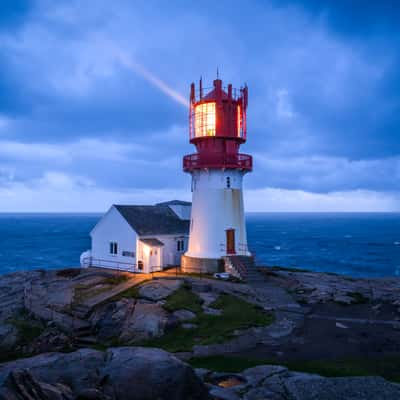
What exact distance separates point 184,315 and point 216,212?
37.7ft

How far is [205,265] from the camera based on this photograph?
31797 millimetres

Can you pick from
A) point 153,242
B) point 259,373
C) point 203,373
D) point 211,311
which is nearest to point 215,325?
point 211,311

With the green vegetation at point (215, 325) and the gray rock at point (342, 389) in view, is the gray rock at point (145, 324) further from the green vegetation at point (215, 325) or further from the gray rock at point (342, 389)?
the gray rock at point (342, 389)

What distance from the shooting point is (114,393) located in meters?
10.1

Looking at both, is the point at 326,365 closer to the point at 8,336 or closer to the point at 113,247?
the point at 8,336

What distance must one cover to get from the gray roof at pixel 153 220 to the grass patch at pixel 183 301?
9.04m

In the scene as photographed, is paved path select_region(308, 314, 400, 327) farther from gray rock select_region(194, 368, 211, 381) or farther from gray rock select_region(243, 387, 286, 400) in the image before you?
gray rock select_region(243, 387, 286, 400)

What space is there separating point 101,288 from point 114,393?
18584 mm

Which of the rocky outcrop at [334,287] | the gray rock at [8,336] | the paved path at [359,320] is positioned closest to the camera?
the paved path at [359,320]

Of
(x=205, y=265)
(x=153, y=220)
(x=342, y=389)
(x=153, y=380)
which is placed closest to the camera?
(x=153, y=380)

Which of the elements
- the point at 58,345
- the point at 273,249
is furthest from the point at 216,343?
the point at 273,249

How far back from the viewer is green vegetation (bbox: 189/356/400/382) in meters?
13.8

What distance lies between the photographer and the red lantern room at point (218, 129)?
31.2 m

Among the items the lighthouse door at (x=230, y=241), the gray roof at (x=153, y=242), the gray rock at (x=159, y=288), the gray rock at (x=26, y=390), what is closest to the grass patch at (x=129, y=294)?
the gray rock at (x=159, y=288)
